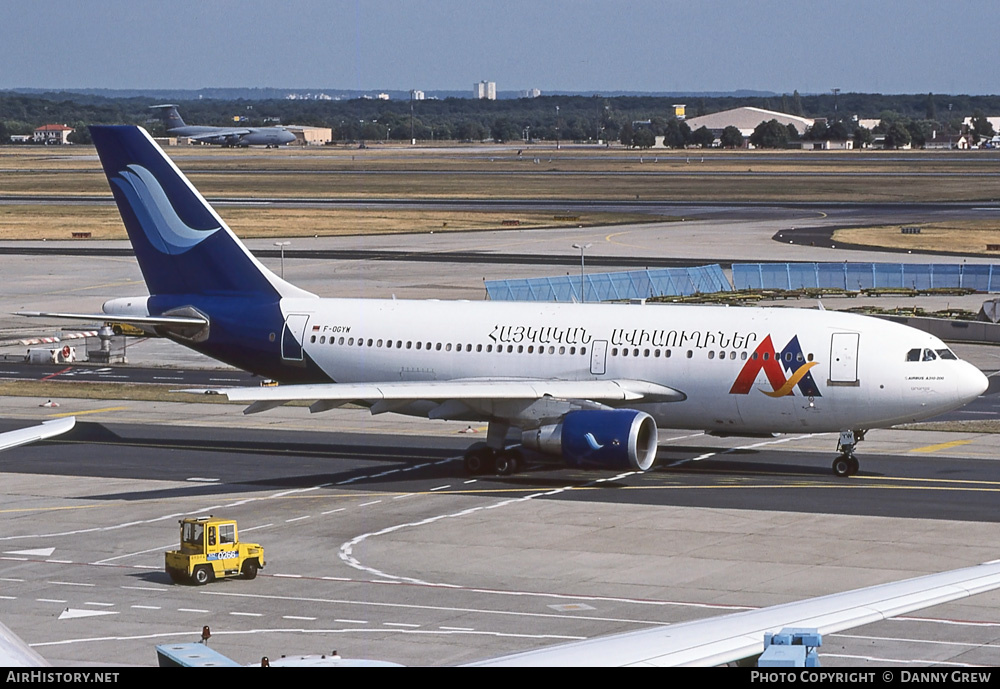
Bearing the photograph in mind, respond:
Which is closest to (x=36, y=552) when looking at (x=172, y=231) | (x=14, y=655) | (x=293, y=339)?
(x=293, y=339)

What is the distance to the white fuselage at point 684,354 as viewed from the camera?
1750 inches

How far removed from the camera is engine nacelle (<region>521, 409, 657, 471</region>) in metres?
43.2

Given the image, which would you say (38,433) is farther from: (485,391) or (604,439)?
(485,391)

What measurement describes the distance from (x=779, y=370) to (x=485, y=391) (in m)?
8.71

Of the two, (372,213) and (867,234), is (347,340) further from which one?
(372,213)

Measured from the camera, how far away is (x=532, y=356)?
48000mm

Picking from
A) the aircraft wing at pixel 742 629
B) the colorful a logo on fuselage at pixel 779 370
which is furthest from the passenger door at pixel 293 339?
the aircraft wing at pixel 742 629

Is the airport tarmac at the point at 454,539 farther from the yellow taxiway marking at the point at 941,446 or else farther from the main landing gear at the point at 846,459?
the main landing gear at the point at 846,459

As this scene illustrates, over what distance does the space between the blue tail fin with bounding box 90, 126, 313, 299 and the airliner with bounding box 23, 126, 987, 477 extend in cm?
5

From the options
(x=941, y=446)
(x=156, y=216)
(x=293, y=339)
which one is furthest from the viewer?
(x=156, y=216)

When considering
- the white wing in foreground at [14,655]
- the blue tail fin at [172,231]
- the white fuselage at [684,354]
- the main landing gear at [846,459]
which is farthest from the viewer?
the blue tail fin at [172,231]

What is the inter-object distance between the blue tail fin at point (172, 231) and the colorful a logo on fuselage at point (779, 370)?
16145 millimetres

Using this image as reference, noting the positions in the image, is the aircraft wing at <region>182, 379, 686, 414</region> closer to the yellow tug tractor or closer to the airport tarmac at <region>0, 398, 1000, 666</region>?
the airport tarmac at <region>0, 398, 1000, 666</region>

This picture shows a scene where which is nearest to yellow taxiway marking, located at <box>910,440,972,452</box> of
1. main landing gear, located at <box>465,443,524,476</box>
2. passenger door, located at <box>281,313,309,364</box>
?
main landing gear, located at <box>465,443,524,476</box>
